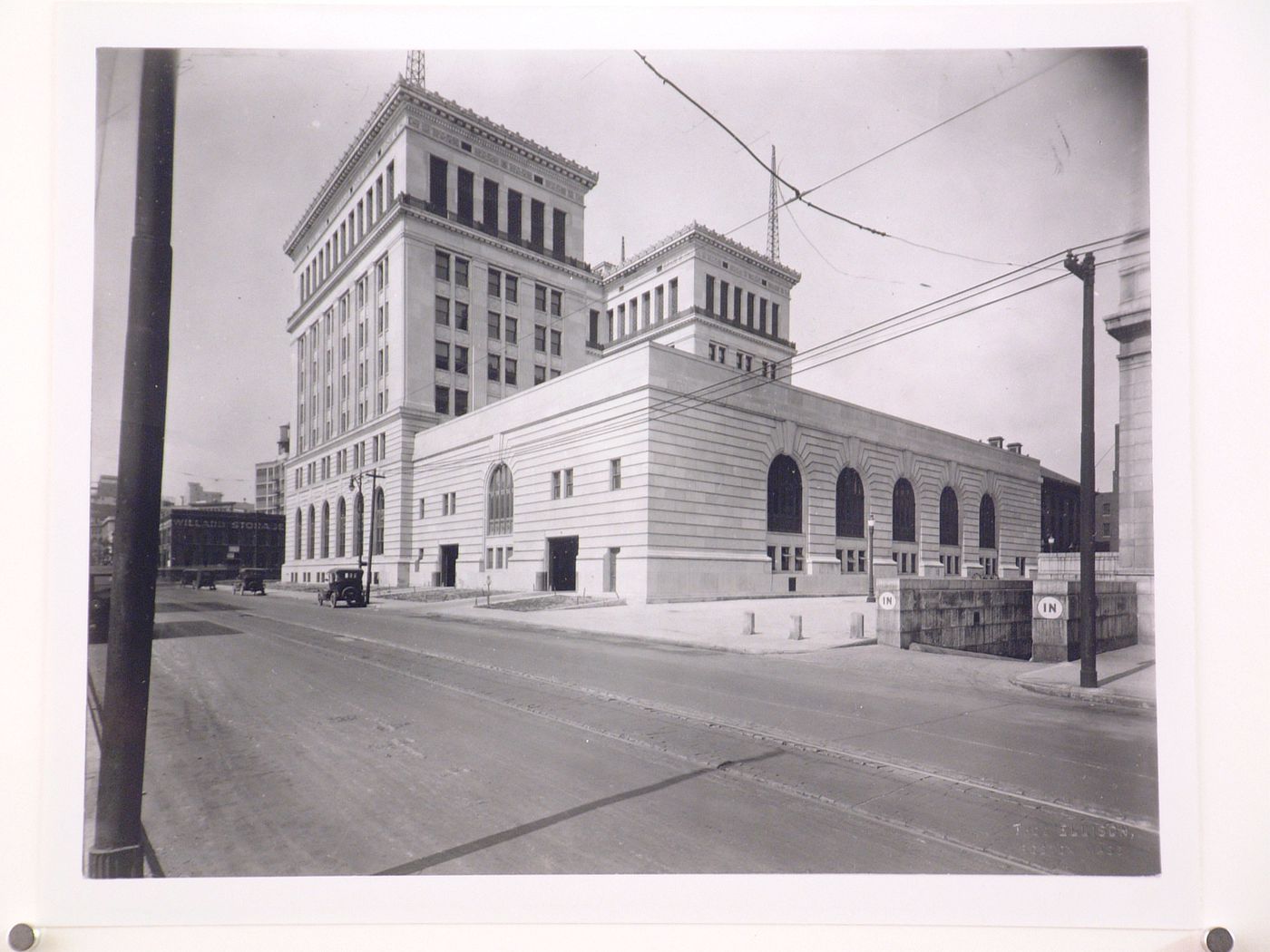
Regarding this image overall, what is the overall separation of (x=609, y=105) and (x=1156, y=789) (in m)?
5.53

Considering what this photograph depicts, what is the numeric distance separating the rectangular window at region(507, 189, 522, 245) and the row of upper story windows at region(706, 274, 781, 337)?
167 cm

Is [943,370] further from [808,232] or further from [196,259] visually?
[196,259]

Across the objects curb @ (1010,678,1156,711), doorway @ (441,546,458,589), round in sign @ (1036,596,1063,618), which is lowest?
curb @ (1010,678,1156,711)

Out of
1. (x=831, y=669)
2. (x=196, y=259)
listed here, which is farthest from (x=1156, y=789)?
(x=196, y=259)

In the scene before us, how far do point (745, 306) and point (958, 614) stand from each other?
5.87 metres

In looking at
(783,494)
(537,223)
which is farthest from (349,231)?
(783,494)

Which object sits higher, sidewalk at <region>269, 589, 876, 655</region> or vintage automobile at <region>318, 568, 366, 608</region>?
vintage automobile at <region>318, 568, 366, 608</region>

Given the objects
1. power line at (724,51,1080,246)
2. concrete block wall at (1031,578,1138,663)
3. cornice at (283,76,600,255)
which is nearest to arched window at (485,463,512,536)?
cornice at (283,76,600,255)

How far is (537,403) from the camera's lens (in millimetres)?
7273

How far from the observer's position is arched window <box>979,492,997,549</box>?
20.6ft

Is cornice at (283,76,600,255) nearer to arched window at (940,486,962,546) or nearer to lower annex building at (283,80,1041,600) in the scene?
lower annex building at (283,80,1041,600)

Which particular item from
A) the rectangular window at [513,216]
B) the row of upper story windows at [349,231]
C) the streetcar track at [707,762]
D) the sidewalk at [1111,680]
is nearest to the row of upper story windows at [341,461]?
the row of upper story windows at [349,231]

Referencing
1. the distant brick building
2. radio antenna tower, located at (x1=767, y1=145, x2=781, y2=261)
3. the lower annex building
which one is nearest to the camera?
the distant brick building

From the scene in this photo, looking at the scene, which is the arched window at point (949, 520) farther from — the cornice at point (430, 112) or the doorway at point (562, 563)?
the cornice at point (430, 112)
